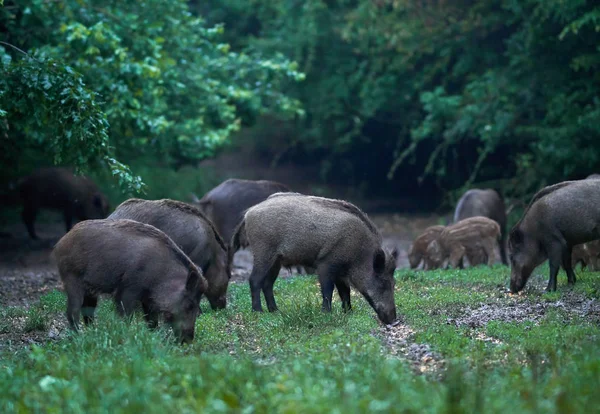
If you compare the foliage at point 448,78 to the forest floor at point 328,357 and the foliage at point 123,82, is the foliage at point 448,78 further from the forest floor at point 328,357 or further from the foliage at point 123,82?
the forest floor at point 328,357

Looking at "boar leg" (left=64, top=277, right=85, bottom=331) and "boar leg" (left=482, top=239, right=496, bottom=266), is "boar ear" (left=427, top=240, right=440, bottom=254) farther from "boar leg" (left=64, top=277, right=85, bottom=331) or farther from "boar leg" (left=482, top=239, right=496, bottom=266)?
"boar leg" (left=64, top=277, right=85, bottom=331)

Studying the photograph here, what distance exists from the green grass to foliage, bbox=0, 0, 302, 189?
7.87ft

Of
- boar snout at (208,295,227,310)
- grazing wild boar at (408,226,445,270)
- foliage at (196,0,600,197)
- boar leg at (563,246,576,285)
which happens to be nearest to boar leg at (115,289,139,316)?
boar snout at (208,295,227,310)

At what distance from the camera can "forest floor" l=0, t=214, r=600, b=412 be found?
5.14 m

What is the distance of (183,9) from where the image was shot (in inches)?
720

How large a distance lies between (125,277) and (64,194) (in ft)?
35.5

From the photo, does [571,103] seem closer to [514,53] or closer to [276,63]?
[514,53]

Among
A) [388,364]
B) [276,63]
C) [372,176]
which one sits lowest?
[372,176]

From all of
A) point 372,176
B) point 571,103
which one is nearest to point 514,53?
point 571,103

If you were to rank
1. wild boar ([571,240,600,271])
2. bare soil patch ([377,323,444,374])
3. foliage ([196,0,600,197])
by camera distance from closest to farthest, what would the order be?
1. bare soil patch ([377,323,444,374])
2. wild boar ([571,240,600,271])
3. foliage ([196,0,600,197])

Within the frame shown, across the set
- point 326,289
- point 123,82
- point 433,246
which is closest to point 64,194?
point 123,82

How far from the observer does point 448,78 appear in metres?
22.7

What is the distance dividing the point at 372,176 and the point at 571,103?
11363 mm

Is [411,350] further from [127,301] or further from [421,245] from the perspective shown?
[421,245]
